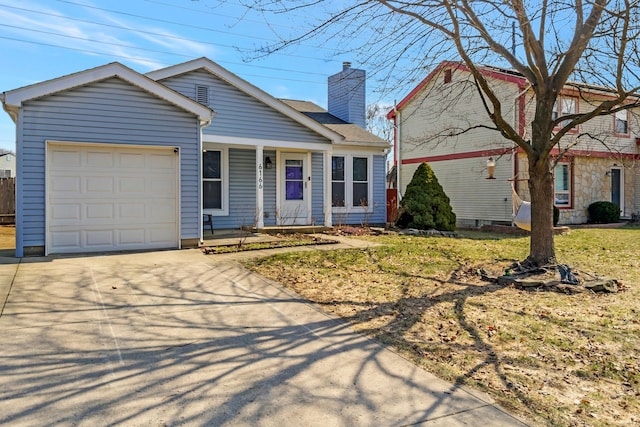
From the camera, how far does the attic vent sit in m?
11.7

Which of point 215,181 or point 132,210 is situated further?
point 215,181

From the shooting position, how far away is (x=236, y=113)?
1195 centimetres

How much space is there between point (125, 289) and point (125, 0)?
683 cm

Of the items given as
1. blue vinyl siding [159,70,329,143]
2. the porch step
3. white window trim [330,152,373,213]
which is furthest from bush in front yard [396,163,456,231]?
blue vinyl siding [159,70,329,143]

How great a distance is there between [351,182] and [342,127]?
7.04ft

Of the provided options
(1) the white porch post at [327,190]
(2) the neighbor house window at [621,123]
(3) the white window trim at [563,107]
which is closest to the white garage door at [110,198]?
(1) the white porch post at [327,190]

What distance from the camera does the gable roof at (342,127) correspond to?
14438 mm

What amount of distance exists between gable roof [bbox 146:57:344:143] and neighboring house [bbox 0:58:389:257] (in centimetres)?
3

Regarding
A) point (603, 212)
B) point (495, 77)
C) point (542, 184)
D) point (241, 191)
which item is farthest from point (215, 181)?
point (603, 212)

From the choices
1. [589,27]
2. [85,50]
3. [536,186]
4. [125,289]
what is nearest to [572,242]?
[536,186]

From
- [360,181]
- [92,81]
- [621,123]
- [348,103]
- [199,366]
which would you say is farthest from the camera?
[621,123]

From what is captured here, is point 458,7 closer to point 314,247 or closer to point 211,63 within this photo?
point 314,247

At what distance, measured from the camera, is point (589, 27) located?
620 cm

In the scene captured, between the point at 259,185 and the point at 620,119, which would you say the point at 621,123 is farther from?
the point at 259,185
